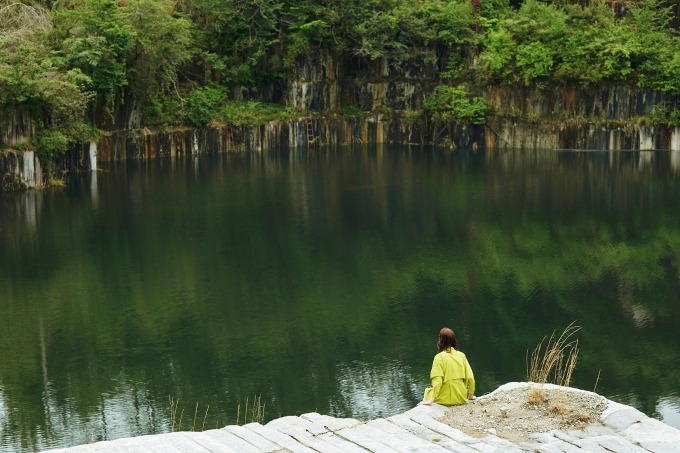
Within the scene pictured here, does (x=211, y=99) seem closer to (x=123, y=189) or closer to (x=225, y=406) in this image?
(x=123, y=189)

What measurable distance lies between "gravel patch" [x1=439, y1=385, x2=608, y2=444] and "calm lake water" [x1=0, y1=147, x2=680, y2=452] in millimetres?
3854

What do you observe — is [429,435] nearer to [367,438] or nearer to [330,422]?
[367,438]

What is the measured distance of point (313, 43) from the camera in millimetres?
55406

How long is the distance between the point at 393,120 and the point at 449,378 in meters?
44.7

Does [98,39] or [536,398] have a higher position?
[98,39]

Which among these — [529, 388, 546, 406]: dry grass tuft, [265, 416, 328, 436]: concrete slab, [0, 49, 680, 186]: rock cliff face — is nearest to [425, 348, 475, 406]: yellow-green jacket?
[529, 388, 546, 406]: dry grass tuft

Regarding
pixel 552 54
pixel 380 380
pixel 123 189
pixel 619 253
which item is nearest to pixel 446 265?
pixel 619 253

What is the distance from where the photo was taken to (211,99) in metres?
53.1

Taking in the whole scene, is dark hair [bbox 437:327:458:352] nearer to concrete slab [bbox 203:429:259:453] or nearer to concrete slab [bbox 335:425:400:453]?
concrete slab [bbox 335:425:400:453]

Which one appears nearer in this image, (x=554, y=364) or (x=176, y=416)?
(x=176, y=416)

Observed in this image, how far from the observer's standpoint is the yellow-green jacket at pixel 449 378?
1214 centimetres

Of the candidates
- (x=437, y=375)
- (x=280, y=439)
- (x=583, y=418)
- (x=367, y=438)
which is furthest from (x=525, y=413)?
(x=280, y=439)

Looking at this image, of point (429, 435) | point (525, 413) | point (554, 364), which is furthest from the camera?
point (554, 364)

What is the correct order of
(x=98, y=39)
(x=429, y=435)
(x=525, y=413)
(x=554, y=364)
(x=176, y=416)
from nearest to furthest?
(x=429, y=435)
(x=525, y=413)
(x=176, y=416)
(x=554, y=364)
(x=98, y=39)
